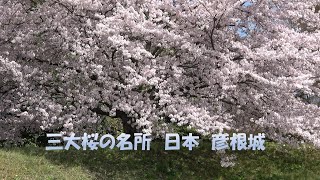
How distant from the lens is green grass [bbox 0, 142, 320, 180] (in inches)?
413

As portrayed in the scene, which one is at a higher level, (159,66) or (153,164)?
(159,66)

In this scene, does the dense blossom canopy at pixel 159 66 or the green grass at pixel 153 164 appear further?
the dense blossom canopy at pixel 159 66

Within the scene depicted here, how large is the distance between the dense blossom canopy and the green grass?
0.84 meters

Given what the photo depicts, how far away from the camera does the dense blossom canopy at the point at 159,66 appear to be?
10789 mm

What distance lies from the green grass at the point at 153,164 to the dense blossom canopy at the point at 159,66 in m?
0.84

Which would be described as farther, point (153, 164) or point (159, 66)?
point (153, 164)

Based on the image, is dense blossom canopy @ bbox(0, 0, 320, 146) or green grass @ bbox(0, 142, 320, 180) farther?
dense blossom canopy @ bbox(0, 0, 320, 146)

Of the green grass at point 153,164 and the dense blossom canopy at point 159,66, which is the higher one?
the dense blossom canopy at point 159,66

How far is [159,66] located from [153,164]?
8.94 ft

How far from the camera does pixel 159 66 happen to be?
438 inches

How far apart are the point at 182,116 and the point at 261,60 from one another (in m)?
2.28

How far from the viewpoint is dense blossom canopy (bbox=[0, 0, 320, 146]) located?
10.8m

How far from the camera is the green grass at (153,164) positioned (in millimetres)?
10500

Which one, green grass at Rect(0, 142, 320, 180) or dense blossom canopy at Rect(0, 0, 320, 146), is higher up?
dense blossom canopy at Rect(0, 0, 320, 146)
